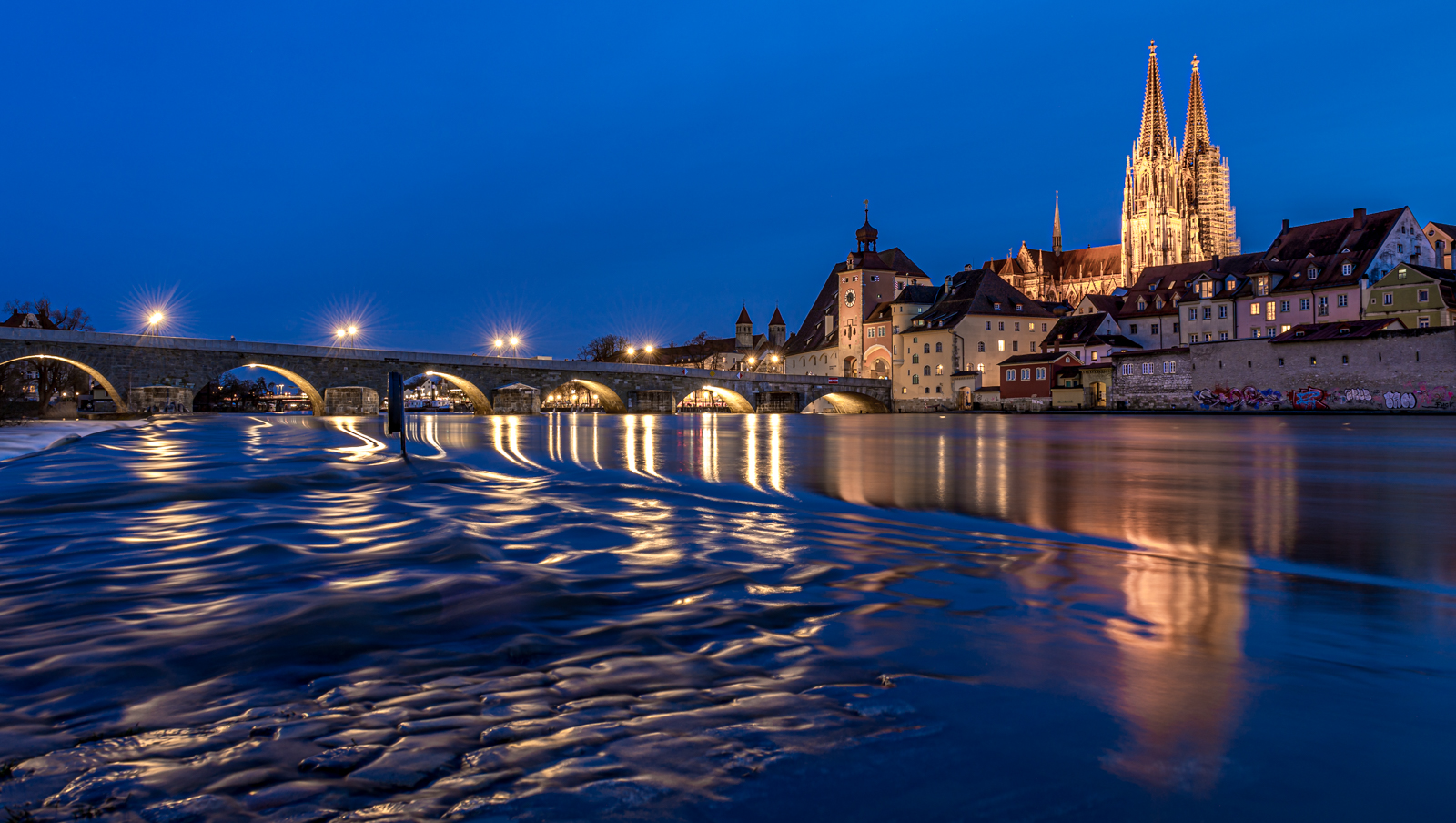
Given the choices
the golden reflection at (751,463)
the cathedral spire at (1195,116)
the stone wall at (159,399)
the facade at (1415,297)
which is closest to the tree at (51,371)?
the stone wall at (159,399)

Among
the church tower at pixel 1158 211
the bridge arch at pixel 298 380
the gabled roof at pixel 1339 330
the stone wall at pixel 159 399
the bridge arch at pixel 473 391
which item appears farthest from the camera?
the church tower at pixel 1158 211

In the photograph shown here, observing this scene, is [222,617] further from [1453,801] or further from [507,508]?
[507,508]

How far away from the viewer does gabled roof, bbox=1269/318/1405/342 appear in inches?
2131

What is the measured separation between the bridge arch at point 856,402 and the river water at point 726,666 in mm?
82885

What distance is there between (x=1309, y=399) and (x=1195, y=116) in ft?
256

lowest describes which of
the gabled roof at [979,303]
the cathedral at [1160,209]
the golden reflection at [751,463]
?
the golden reflection at [751,463]

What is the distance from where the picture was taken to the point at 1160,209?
112 meters

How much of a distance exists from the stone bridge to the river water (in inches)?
1964

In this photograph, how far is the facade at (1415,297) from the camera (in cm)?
5647

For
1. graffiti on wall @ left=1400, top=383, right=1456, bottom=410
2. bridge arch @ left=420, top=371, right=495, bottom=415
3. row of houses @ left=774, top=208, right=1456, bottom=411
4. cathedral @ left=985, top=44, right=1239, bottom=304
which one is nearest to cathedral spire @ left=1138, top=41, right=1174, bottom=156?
cathedral @ left=985, top=44, right=1239, bottom=304

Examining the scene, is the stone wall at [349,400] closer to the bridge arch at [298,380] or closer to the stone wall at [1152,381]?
the bridge arch at [298,380]

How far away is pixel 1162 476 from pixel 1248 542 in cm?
771

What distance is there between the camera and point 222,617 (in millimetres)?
4504

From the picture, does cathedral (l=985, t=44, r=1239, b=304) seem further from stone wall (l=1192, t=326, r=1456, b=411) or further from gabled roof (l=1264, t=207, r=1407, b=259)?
stone wall (l=1192, t=326, r=1456, b=411)
